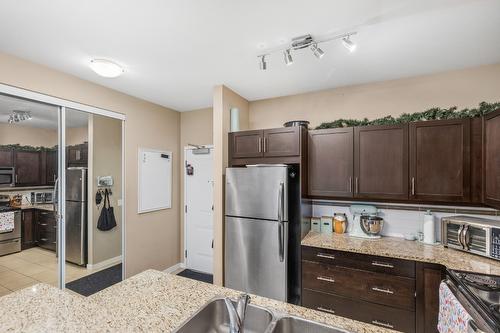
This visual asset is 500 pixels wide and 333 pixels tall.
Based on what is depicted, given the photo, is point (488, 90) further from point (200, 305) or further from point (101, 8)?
point (101, 8)

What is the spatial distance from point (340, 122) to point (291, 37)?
1179mm

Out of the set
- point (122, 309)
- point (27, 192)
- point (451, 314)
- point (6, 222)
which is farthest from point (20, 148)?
point (451, 314)

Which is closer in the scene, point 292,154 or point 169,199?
point 292,154

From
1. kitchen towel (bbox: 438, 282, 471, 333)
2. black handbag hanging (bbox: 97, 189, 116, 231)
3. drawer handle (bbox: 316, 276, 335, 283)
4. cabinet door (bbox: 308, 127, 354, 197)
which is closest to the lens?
kitchen towel (bbox: 438, 282, 471, 333)

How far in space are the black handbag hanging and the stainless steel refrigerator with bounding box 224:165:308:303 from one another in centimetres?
154

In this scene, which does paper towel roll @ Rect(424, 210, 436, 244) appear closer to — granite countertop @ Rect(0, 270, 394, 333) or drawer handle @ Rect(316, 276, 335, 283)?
drawer handle @ Rect(316, 276, 335, 283)

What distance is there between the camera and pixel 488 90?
2346mm

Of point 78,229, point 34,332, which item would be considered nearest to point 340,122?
point 34,332

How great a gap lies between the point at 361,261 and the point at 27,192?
3352 millimetres

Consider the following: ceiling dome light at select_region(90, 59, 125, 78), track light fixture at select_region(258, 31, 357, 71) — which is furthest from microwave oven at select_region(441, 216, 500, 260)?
ceiling dome light at select_region(90, 59, 125, 78)

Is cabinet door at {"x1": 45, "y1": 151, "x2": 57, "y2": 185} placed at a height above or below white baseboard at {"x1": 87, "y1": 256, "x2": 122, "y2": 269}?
above

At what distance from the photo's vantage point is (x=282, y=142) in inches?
106

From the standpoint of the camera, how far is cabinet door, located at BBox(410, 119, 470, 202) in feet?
7.17

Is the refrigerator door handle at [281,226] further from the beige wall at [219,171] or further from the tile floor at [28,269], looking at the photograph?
the tile floor at [28,269]
